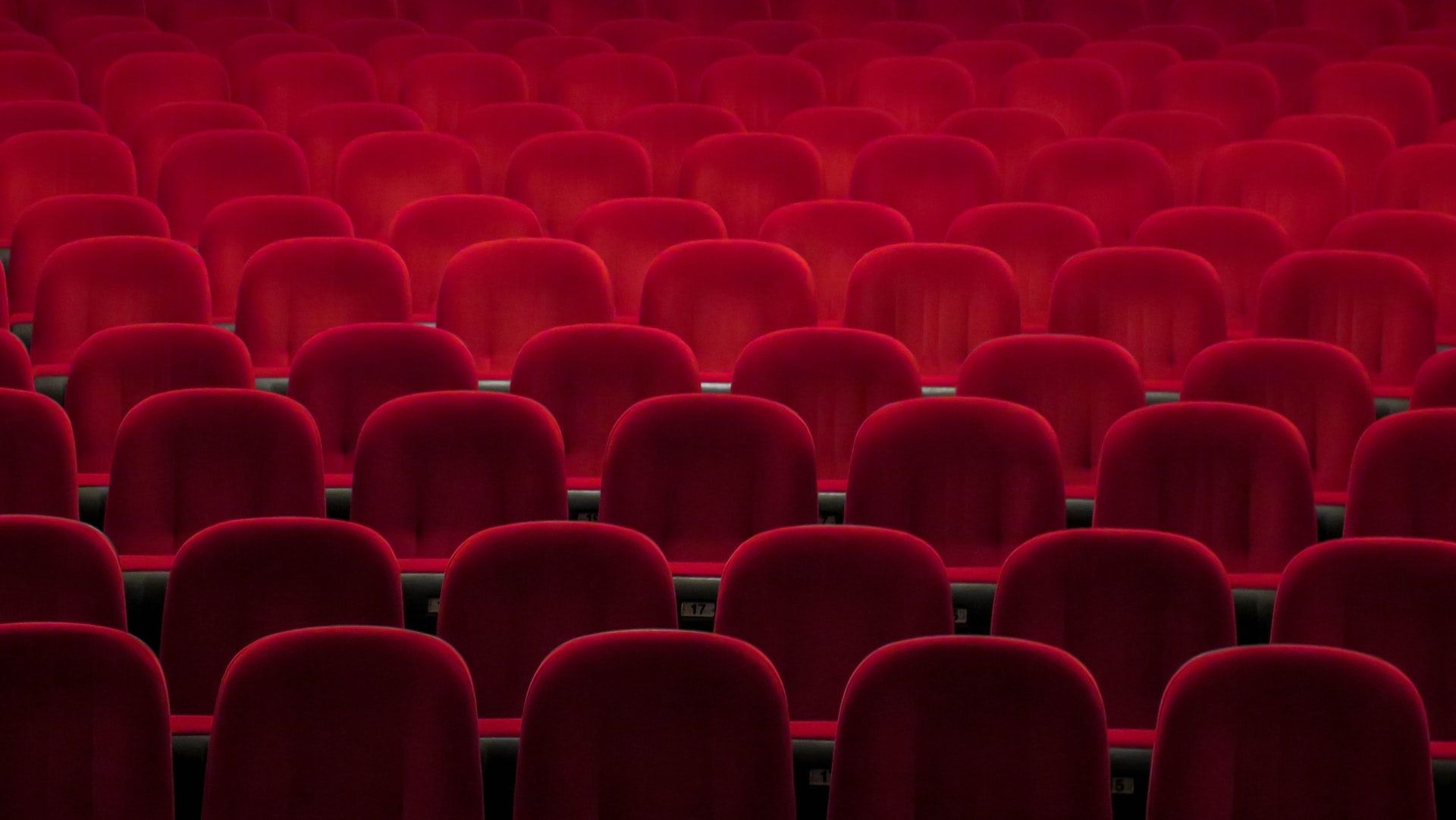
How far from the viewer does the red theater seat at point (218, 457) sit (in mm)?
2291

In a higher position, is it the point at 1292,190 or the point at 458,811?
the point at 1292,190

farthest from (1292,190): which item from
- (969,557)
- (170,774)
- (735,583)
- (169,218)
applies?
(170,774)

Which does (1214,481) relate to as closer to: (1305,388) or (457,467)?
(1305,388)

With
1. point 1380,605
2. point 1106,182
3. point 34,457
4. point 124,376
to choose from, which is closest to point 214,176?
point 124,376

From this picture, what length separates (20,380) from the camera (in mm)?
2502

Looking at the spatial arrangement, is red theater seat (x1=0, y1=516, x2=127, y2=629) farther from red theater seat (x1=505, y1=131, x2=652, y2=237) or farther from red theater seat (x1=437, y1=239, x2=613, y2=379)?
red theater seat (x1=505, y1=131, x2=652, y2=237)

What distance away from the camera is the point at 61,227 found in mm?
3137

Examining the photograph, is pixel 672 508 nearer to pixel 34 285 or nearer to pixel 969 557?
pixel 969 557

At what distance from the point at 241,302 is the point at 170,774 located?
4.60ft

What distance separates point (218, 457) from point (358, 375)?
0.32 meters

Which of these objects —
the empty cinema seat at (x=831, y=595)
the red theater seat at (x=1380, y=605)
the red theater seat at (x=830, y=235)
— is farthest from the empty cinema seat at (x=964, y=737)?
the red theater seat at (x=830, y=235)

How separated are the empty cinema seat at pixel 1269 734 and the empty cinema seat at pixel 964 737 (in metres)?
0.07

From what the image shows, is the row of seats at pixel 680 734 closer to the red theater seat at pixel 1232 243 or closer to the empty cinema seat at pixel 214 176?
the red theater seat at pixel 1232 243

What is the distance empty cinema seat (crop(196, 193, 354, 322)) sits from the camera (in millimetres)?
3146
